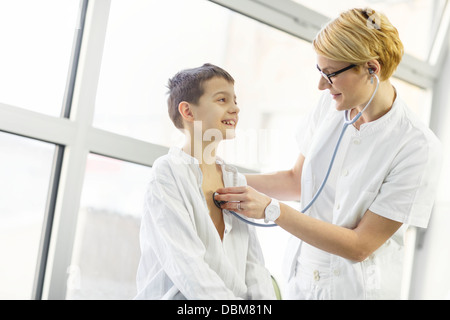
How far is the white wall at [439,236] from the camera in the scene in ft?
10.2

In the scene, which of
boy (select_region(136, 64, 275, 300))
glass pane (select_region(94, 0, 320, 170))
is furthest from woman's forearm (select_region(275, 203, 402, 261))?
glass pane (select_region(94, 0, 320, 170))

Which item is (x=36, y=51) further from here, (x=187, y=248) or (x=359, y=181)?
(x=359, y=181)

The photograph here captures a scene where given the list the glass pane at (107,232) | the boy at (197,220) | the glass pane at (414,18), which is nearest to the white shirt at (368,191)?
the boy at (197,220)

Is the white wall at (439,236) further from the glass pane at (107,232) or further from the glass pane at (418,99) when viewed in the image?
the glass pane at (107,232)

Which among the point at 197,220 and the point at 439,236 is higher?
the point at 439,236

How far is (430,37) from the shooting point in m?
3.27

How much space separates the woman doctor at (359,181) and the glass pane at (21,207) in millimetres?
658

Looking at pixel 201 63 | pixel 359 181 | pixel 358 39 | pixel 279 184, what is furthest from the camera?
pixel 201 63

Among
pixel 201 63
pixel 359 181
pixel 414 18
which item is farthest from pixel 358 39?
pixel 414 18

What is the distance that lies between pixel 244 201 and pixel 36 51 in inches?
35.2

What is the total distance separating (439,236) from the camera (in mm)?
3168

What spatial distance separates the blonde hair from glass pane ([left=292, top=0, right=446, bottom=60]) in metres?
1.33

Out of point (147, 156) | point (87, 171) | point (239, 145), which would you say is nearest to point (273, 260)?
point (239, 145)

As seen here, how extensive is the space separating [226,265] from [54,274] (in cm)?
68
